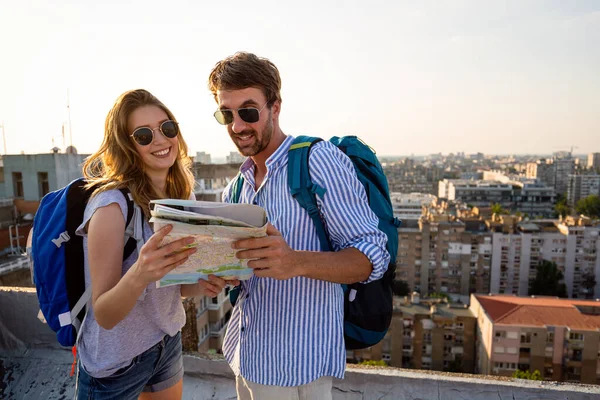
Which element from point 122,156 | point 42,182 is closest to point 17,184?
point 42,182

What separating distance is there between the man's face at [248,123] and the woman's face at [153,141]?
21cm

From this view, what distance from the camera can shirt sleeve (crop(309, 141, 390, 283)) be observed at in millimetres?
1206

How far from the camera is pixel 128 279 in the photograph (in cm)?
114

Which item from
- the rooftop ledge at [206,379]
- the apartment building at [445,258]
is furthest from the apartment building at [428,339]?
the rooftop ledge at [206,379]

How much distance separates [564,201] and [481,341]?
1897 inches

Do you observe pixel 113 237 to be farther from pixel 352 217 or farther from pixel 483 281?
pixel 483 281

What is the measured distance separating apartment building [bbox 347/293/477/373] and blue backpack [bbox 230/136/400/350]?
18.6 meters

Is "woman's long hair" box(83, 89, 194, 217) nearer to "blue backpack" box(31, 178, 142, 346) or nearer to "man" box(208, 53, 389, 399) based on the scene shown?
"blue backpack" box(31, 178, 142, 346)

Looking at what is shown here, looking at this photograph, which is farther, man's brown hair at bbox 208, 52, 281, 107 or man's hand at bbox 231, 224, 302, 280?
man's brown hair at bbox 208, 52, 281, 107

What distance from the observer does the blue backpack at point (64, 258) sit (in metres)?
1.28

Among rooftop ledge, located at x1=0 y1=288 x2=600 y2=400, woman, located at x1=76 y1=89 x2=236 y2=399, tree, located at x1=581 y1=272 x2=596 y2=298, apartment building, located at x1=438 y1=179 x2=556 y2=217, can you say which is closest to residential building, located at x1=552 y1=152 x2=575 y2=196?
apartment building, located at x1=438 y1=179 x2=556 y2=217

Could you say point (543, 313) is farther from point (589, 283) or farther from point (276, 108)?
point (276, 108)

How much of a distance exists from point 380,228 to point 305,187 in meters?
0.26

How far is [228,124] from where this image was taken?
4.57 feet
